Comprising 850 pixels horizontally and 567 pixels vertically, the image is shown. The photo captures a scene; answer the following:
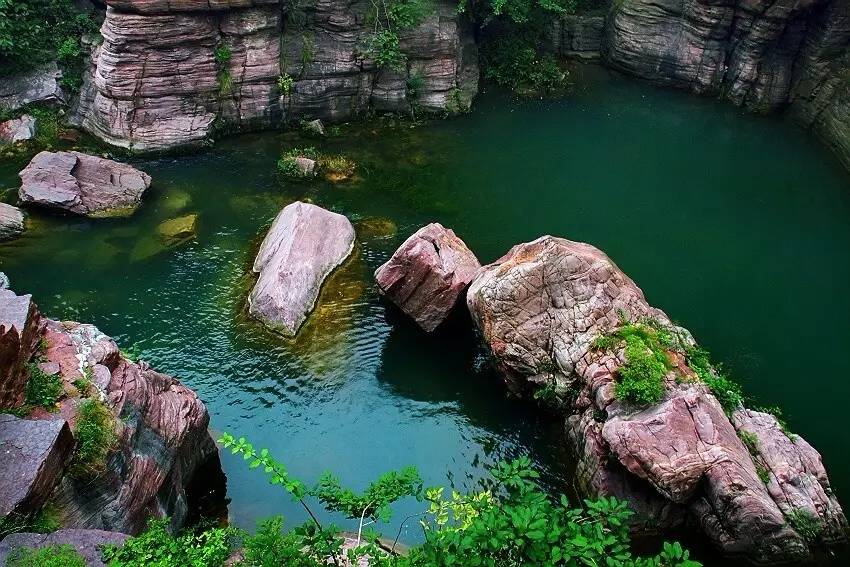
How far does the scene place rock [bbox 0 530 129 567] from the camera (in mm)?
7191

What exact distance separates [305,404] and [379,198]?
8087 mm

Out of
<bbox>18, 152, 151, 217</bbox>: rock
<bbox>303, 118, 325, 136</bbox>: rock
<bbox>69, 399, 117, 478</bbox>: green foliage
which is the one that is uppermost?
<bbox>69, 399, 117, 478</bbox>: green foliage

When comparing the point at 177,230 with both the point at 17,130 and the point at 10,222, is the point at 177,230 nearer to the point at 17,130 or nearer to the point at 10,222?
the point at 10,222

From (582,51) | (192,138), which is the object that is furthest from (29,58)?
(582,51)

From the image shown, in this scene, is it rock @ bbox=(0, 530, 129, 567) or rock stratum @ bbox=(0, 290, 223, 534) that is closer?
rock @ bbox=(0, 530, 129, 567)

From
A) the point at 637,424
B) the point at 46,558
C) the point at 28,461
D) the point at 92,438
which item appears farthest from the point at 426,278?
the point at 46,558

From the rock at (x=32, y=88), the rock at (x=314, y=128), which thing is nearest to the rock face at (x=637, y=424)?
the rock at (x=314, y=128)

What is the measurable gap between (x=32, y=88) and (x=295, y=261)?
1260 centimetres

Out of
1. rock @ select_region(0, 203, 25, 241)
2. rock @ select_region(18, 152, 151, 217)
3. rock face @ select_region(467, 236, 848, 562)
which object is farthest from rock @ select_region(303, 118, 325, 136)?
rock face @ select_region(467, 236, 848, 562)

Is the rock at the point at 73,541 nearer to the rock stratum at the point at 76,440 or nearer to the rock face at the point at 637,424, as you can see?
the rock stratum at the point at 76,440

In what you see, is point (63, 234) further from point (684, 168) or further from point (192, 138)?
point (684, 168)

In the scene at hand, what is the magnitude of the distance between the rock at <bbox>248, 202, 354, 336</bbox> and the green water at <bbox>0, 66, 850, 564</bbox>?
0.41 metres

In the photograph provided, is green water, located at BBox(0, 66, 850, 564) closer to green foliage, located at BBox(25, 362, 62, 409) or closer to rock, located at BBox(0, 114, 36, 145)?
rock, located at BBox(0, 114, 36, 145)

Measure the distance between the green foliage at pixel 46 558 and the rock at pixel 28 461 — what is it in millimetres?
627
